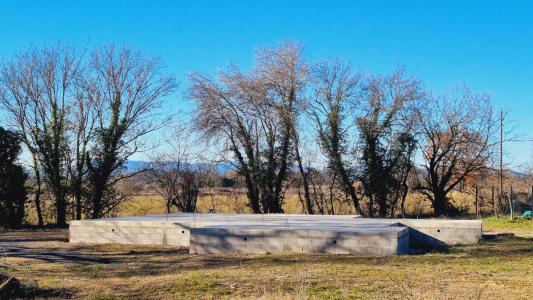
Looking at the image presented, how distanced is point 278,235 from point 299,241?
486 millimetres

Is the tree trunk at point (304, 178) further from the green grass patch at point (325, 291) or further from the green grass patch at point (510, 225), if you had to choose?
the green grass patch at point (325, 291)

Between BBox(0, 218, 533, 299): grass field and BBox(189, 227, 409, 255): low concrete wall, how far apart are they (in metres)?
0.54

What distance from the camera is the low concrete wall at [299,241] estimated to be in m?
11.0

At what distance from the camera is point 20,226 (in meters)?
20.4

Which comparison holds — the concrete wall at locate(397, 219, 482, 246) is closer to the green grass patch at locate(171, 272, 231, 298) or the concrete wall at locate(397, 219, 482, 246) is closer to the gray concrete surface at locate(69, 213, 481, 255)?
the gray concrete surface at locate(69, 213, 481, 255)

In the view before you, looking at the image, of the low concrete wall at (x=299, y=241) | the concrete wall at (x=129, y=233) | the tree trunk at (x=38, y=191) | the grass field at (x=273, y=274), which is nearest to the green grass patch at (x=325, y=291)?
the grass field at (x=273, y=274)

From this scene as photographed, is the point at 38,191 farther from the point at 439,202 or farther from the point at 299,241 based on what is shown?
the point at 439,202

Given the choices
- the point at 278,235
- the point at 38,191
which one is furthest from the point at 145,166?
the point at 278,235

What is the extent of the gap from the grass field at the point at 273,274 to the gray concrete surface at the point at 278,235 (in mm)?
572

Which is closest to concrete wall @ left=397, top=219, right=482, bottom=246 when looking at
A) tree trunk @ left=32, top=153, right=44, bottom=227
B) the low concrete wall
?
the low concrete wall

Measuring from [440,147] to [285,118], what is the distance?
22.7 feet

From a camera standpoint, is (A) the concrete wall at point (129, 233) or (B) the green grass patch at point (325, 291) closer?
(B) the green grass patch at point (325, 291)

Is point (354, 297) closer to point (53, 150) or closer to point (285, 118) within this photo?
point (285, 118)

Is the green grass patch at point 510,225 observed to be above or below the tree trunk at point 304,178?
below
